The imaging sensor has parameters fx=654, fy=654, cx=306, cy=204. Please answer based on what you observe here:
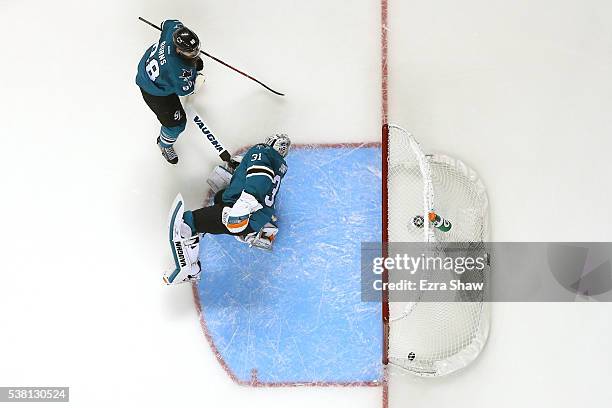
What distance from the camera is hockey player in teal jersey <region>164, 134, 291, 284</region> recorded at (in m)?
3.39

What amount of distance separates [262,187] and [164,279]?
3.03 ft

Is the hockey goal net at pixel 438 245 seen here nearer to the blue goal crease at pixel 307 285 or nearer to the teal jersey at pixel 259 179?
the blue goal crease at pixel 307 285

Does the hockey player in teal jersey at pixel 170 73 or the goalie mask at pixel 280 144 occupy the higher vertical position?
the hockey player in teal jersey at pixel 170 73

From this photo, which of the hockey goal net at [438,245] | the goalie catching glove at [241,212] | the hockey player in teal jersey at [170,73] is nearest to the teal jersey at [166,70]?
the hockey player in teal jersey at [170,73]

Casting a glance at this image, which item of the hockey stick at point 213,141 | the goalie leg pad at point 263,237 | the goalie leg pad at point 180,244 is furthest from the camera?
the hockey stick at point 213,141

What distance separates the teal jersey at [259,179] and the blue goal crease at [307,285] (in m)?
0.39

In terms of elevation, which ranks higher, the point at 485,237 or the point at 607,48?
the point at 607,48

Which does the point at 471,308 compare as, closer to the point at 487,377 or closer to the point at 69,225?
the point at 487,377

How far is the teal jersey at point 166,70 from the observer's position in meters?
3.42

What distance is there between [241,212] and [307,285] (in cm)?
79

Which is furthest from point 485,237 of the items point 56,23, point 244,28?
point 56,23

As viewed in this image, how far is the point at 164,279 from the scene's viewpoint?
383cm

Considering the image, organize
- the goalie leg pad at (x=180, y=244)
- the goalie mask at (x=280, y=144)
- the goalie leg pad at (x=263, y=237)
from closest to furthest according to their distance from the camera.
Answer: the goalie mask at (x=280, y=144) < the goalie leg pad at (x=180, y=244) < the goalie leg pad at (x=263, y=237)

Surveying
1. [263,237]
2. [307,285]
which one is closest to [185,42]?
[263,237]
